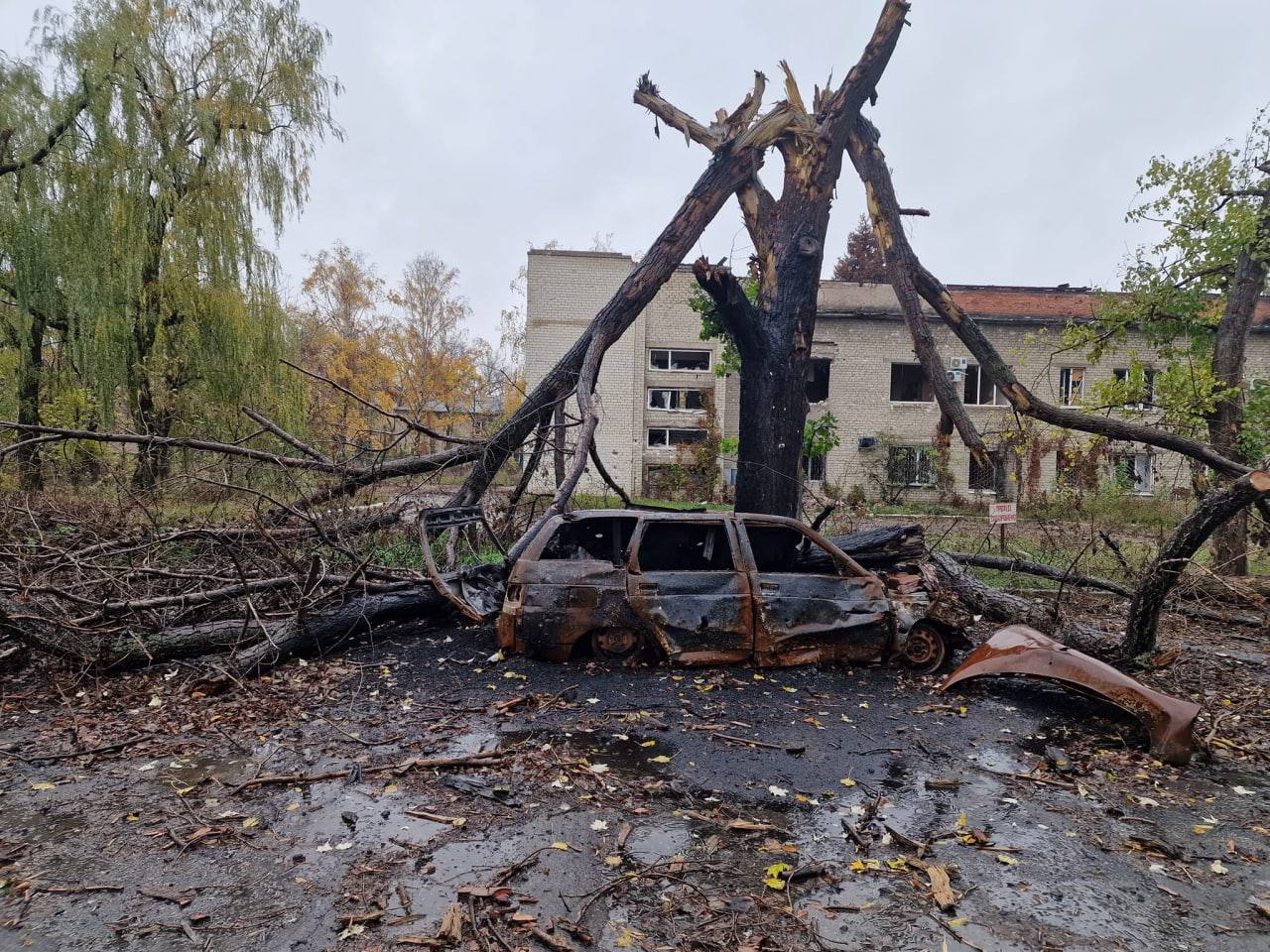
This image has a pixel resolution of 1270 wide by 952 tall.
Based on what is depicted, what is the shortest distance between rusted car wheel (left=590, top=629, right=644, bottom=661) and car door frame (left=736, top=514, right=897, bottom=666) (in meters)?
1.12

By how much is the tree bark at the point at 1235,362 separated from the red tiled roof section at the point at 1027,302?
1376 cm

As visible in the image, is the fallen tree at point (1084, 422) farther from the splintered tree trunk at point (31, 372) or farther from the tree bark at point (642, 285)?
the splintered tree trunk at point (31, 372)

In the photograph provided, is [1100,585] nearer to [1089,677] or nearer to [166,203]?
[1089,677]

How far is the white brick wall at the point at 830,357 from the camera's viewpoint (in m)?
26.2

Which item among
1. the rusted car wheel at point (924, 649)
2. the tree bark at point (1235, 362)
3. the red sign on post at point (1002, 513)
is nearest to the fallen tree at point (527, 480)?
the rusted car wheel at point (924, 649)

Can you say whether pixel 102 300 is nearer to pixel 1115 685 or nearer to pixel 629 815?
pixel 629 815

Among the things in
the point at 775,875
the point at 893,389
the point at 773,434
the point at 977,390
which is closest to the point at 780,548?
the point at 773,434

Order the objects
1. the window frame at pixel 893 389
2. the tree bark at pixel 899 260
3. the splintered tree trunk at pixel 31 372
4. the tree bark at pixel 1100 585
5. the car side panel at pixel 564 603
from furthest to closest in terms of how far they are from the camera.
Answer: the window frame at pixel 893 389 < the splintered tree trunk at pixel 31 372 < the tree bark at pixel 1100 585 < the tree bark at pixel 899 260 < the car side panel at pixel 564 603

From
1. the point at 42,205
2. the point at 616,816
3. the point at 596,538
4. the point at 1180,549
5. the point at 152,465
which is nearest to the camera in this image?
the point at 616,816

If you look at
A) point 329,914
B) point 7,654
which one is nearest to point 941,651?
point 329,914

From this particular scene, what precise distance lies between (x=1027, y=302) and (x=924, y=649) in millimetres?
25026

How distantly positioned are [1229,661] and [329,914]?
835 centimetres

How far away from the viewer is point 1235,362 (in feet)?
41.0

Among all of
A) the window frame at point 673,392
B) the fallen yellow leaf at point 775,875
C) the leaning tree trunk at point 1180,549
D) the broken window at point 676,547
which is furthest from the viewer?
the window frame at point 673,392
